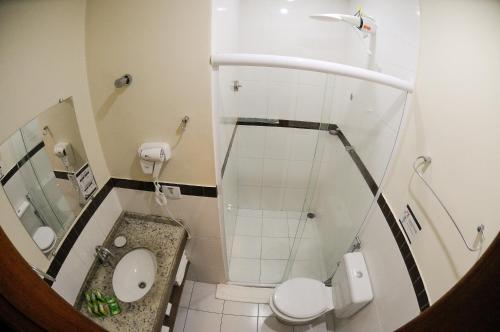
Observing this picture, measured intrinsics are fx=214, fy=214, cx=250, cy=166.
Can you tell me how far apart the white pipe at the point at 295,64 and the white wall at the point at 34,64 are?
1.93ft

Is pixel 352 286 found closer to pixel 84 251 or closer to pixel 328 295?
pixel 328 295

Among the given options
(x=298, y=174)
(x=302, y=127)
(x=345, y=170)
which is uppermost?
(x=302, y=127)

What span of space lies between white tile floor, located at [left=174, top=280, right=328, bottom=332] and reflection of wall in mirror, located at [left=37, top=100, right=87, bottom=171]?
148cm

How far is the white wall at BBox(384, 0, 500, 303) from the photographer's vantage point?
69 cm

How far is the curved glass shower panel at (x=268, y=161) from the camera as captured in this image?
183 cm

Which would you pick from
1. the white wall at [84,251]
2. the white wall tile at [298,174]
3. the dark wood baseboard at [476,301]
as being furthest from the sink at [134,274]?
the white wall tile at [298,174]

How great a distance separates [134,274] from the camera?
1288 mm

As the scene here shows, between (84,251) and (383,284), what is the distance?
1.62 m

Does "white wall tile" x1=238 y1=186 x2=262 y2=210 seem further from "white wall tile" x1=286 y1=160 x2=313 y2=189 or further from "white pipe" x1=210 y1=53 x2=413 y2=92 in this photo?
"white pipe" x1=210 y1=53 x2=413 y2=92

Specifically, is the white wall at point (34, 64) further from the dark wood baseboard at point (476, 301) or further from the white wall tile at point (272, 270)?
the white wall tile at point (272, 270)

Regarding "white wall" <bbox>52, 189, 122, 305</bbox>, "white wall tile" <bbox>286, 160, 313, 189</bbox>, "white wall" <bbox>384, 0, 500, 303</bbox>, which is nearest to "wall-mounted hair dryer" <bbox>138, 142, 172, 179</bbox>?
"white wall" <bbox>52, 189, 122, 305</bbox>

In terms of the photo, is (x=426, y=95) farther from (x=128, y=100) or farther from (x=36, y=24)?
(x=36, y=24)

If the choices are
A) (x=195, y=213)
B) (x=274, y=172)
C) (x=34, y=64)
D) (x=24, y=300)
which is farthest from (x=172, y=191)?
(x=274, y=172)

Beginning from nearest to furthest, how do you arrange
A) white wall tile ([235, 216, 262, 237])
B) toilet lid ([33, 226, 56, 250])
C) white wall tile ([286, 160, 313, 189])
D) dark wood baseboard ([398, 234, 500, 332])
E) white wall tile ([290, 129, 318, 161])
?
dark wood baseboard ([398, 234, 500, 332]) < toilet lid ([33, 226, 56, 250]) < white wall tile ([290, 129, 318, 161]) < white wall tile ([286, 160, 313, 189]) < white wall tile ([235, 216, 262, 237])
